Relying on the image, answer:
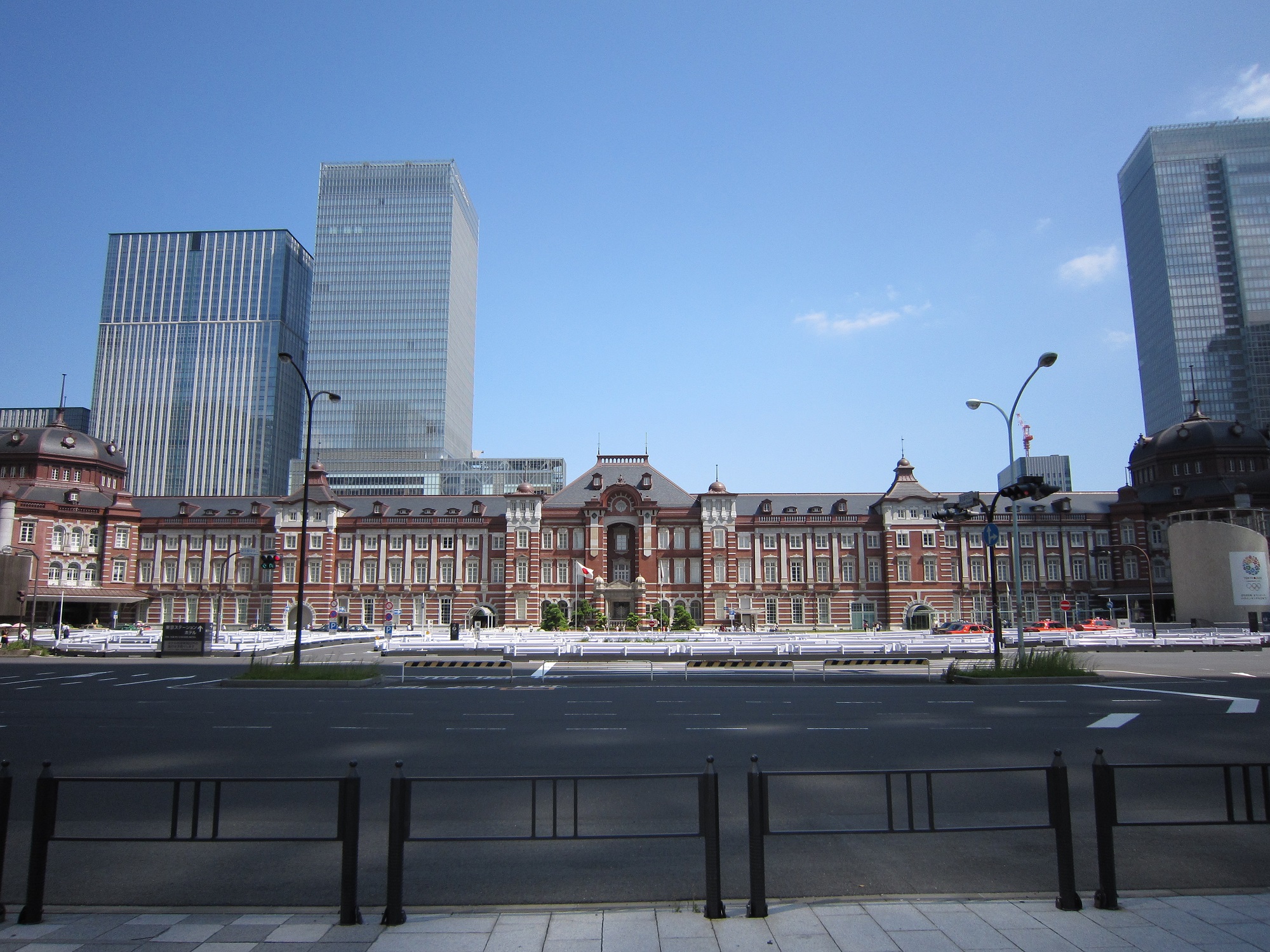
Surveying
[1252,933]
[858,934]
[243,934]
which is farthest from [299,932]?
[1252,933]

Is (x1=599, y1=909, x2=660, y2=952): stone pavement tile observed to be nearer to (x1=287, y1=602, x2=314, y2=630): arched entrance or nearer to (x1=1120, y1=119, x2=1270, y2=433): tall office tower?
(x1=287, y1=602, x2=314, y2=630): arched entrance

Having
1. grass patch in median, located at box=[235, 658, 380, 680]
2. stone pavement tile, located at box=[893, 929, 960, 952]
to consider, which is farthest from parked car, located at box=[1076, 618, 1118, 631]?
stone pavement tile, located at box=[893, 929, 960, 952]

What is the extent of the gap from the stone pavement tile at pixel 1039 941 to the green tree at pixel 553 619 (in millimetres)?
56948

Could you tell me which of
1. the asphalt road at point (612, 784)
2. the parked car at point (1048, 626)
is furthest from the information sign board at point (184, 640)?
the parked car at point (1048, 626)

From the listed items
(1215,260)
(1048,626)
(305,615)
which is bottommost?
(1048,626)

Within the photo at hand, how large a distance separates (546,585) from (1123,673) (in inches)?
1933

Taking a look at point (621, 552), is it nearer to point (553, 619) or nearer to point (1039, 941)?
point (553, 619)

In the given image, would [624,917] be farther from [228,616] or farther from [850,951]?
[228,616]

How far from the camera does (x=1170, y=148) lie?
143m

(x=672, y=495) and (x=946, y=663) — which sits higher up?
(x=672, y=495)

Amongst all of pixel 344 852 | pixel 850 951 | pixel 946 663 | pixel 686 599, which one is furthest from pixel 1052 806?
pixel 686 599

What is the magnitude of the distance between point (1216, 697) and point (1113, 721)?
7.29m

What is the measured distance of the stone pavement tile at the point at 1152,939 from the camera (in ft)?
20.4

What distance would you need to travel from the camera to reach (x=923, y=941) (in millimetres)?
6379
